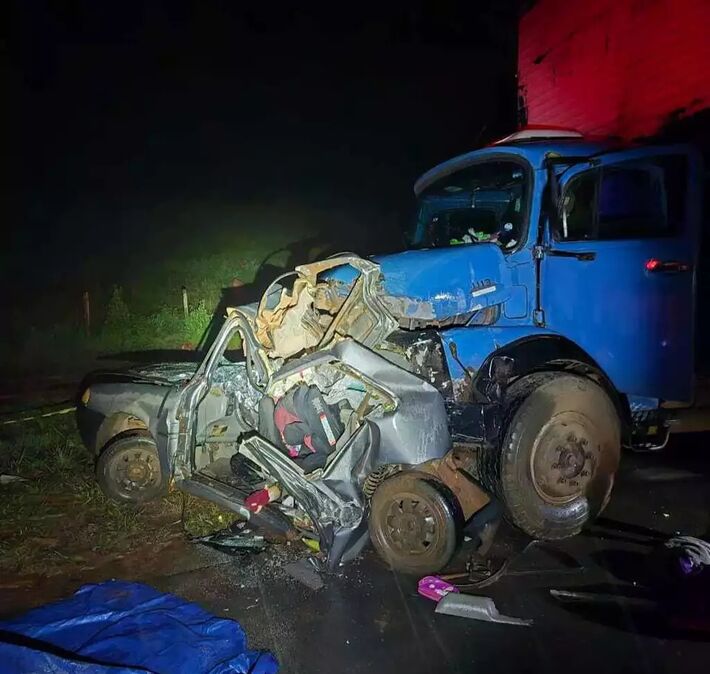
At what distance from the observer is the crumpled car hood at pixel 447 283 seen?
15.0 ft

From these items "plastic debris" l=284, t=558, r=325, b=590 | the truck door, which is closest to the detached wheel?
"plastic debris" l=284, t=558, r=325, b=590

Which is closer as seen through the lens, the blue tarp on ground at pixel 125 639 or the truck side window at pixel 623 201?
the blue tarp on ground at pixel 125 639

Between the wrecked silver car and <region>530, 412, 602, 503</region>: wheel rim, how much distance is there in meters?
0.46

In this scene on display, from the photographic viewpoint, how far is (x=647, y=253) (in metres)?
4.46

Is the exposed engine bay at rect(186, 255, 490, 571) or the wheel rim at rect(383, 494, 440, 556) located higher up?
the exposed engine bay at rect(186, 255, 490, 571)

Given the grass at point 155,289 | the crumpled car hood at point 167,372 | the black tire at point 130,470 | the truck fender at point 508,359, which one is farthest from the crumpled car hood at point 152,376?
the grass at point 155,289

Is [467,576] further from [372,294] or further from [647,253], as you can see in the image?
[647,253]

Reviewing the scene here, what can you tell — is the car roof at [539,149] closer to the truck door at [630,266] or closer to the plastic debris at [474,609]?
the truck door at [630,266]

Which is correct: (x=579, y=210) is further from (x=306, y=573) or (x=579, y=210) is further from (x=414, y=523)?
(x=306, y=573)

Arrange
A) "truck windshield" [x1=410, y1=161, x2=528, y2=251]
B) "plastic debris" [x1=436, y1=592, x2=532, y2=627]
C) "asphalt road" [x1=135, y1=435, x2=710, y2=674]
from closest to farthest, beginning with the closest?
1. "asphalt road" [x1=135, y1=435, x2=710, y2=674]
2. "plastic debris" [x1=436, y1=592, x2=532, y2=627]
3. "truck windshield" [x1=410, y1=161, x2=528, y2=251]

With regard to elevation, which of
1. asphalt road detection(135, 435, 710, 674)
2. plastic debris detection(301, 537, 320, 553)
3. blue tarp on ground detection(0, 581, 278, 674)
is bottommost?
asphalt road detection(135, 435, 710, 674)

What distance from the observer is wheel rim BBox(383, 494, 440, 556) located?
3936mm

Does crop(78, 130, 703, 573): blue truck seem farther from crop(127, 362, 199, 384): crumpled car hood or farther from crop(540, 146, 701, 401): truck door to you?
crop(127, 362, 199, 384): crumpled car hood

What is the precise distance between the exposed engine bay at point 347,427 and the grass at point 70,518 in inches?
25.0
